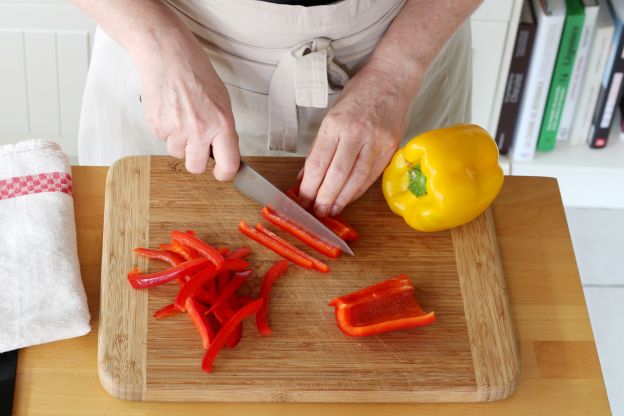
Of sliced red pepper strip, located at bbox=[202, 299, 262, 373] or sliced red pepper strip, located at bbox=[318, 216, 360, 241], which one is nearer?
sliced red pepper strip, located at bbox=[202, 299, 262, 373]

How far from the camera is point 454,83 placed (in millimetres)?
1742

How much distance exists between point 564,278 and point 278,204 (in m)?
0.47

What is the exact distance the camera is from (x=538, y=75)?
2463 mm

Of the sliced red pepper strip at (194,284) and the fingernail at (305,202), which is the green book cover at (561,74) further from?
the sliced red pepper strip at (194,284)

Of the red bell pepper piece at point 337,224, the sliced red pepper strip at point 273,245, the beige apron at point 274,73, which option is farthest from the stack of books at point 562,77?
the sliced red pepper strip at point 273,245

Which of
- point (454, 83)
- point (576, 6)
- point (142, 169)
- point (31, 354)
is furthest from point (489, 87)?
point (31, 354)

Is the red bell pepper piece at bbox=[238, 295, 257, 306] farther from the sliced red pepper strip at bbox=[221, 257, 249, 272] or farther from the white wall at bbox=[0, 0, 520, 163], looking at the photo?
the white wall at bbox=[0, 0, 520, 163]

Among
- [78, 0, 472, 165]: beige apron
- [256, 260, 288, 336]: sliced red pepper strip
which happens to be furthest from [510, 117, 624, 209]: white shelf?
[256, 260, 288, 336]: sliced red pepper strip

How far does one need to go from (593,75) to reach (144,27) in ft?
5.00

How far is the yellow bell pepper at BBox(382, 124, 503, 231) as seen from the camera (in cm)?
141

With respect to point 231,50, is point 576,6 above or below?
below

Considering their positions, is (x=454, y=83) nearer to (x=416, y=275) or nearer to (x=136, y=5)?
(x=416, y=275)

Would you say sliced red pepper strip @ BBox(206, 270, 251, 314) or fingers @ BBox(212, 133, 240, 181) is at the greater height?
fingers @ BBox(212, 133, 240, 181)

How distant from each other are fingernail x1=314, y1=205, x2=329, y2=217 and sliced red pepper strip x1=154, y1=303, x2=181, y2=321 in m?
0.28
